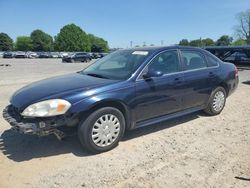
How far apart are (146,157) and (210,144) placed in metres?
1.18

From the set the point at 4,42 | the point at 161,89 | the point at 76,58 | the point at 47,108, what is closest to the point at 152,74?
the point at 161,89

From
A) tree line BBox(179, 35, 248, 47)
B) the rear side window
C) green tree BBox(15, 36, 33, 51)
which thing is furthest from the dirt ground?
green tree BBox(15, 36, 33, 51)

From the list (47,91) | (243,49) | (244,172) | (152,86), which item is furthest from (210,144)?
(243,49)

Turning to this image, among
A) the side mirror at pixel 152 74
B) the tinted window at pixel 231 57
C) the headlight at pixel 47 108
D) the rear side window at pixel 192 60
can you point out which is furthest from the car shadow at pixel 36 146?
the tinted window at pixel 231 57

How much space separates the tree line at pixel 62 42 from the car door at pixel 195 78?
87688 mm

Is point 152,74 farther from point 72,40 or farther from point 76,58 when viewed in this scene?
point 72,40

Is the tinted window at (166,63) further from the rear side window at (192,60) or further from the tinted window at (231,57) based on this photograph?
the tinted window at (231,57)

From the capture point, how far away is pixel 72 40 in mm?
91812

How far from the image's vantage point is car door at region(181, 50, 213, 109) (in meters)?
5.26

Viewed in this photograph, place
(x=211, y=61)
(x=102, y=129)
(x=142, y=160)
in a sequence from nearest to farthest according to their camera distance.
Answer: (x=142, y=160)
(x=102, y=129)
(x=211, y=61)

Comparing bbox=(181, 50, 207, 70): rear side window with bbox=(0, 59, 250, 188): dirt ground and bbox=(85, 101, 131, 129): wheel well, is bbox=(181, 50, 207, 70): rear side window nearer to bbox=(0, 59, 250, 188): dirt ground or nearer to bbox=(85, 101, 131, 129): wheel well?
bbox=(0, 59, 250, 188): dirt ground

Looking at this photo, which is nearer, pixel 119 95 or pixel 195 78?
pixel 119 95

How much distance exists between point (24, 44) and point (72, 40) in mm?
24104

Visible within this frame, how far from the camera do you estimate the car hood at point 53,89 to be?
3912 millimetres
